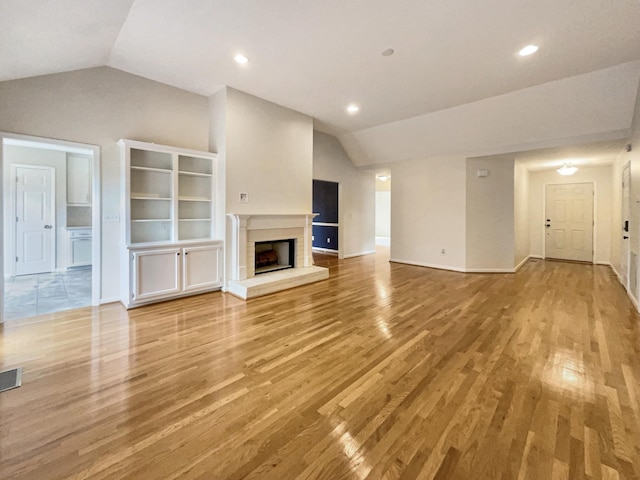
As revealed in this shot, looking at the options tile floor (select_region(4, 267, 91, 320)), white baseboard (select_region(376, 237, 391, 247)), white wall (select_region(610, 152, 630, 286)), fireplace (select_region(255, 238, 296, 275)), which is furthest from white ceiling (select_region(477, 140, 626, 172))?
tile floor (select_region(4, 267, 91, 320))

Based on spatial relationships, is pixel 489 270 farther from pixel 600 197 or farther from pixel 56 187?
pixel 56 187

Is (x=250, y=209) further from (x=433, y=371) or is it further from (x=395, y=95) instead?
(x=433, y=371)

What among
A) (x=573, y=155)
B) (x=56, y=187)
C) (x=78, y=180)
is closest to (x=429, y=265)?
(x=573, y=155)

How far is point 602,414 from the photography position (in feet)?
6.00

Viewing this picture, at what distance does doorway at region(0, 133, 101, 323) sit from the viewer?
4.91 metres

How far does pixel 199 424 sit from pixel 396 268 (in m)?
5.42

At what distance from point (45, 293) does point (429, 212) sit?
7178 millimetres

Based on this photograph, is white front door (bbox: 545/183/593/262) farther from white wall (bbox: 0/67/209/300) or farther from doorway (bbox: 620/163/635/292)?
white wall (bbox: 0/67/209/300)

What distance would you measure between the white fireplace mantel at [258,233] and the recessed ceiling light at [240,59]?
6.77 feet

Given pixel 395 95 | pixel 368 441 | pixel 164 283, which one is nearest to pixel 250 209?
pixel 164 283

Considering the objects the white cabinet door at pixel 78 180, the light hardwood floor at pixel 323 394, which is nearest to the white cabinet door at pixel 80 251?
the white cabinet door at pixel 78 180

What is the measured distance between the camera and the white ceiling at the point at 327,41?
2.62 metres

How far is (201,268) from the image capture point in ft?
14.3

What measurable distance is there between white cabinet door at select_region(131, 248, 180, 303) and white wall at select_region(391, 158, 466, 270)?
5.12 meters
